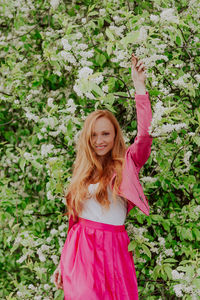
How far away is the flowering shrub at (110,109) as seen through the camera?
2264 mm

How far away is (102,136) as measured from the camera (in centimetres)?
220

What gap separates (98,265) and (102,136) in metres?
0.77

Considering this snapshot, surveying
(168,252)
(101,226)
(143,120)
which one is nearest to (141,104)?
(143,120)

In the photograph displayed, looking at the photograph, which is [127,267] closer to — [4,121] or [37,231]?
[37,231]

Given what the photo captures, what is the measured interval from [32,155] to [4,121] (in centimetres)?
120

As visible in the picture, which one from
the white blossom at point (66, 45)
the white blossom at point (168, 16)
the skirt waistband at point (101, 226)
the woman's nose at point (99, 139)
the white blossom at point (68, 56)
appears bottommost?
the skirt waistband at point (101, 226)

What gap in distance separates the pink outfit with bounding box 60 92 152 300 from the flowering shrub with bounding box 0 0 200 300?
0.11 m

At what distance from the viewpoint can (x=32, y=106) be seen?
304 centimetres

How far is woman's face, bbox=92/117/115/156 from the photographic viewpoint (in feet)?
7.16

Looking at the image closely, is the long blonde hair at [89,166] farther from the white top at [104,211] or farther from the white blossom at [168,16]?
the white blossom at [168,16]

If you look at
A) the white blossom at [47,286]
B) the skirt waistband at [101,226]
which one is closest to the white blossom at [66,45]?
the skirt waistband at [101,226]

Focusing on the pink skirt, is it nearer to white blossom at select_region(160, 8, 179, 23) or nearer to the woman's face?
the woman's face

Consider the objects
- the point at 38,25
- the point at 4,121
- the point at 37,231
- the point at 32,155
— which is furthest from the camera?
the point at 4,121

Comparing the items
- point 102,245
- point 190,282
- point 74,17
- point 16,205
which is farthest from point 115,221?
point 74,17
